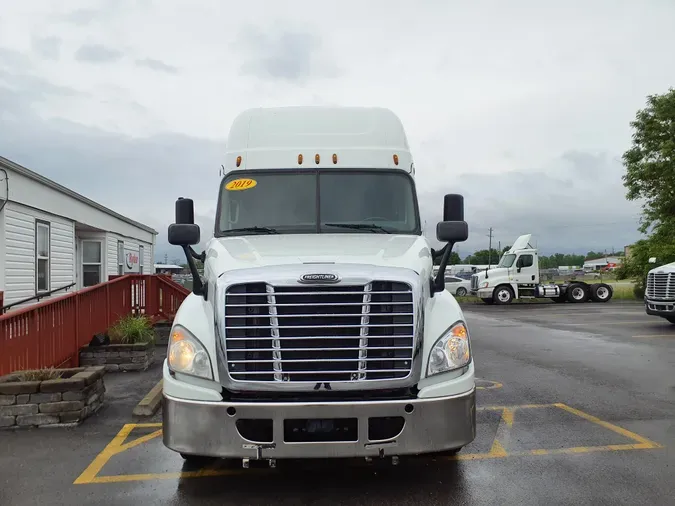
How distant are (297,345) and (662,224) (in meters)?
33.4

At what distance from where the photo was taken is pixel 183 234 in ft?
15.4

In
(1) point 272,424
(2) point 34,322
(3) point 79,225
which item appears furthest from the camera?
(3) point 79,225

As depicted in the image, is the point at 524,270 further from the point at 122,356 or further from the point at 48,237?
the point at 122,356

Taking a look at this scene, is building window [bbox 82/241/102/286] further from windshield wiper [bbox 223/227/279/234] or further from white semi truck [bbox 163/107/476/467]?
white semi truck [bbox 163/107/476/467]

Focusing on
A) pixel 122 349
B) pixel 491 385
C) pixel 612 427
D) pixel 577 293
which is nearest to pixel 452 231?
pixel 612 427

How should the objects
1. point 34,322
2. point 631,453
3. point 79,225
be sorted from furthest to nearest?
point 79,225 → point 34,322 → point 631,453

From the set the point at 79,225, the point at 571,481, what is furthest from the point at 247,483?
the point at 79,225

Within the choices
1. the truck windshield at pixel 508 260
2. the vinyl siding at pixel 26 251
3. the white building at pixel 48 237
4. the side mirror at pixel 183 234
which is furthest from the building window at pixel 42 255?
the truck windshield at pixel 508 260

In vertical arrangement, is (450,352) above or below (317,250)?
below

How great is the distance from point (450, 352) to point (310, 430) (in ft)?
3.59

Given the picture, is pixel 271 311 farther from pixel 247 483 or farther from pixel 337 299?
pixel 247 483

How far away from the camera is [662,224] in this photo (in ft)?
104

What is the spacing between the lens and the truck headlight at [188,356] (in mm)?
3846

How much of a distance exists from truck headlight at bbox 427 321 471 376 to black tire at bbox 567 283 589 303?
88.4 ft
